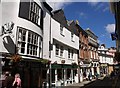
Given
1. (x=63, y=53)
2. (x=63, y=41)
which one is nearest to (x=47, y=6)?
(x=63, y=41)

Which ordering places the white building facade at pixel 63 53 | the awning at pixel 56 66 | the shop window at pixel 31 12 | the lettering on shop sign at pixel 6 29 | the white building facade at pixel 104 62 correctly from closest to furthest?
the lettering on shop sign at pixel 6 29
the shop window at pixel 31 12
the awning at pixel 56 66
the white building facade at pixel 63 53
the white building facade at pixel 104 62

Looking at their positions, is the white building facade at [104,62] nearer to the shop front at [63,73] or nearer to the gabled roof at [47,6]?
the shop front at [63,73]

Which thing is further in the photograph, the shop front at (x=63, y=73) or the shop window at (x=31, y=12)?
the shop front at (x=63, y=73)

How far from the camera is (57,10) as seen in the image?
24125mm

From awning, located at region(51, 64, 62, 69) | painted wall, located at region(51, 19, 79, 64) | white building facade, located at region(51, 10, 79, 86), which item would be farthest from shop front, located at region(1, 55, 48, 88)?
painted wall, located at region(51, 19, 79, 64)

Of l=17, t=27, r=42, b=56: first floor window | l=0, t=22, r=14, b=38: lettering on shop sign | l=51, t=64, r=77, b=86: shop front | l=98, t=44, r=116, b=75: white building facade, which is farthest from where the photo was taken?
l=98, t=44, r=116, b=75: white building facade

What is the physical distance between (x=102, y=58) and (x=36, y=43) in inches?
1728

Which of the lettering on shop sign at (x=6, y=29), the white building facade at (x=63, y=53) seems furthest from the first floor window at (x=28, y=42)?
the white building facade at (x=63, y=53)

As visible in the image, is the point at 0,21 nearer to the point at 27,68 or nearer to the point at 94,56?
the point at 27,68

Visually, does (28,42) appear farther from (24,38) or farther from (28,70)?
(28,70)

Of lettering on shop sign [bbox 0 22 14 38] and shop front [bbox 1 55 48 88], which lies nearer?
lettering on shop sign [bbox 0 22 14 38]

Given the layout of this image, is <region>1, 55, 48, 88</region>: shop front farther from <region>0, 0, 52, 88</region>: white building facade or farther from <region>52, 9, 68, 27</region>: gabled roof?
<region>52, 9, 68, 27</region>: gabled roof

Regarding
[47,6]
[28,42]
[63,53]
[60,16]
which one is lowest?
[63,53]

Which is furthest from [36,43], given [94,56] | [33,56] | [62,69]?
[94,56]
